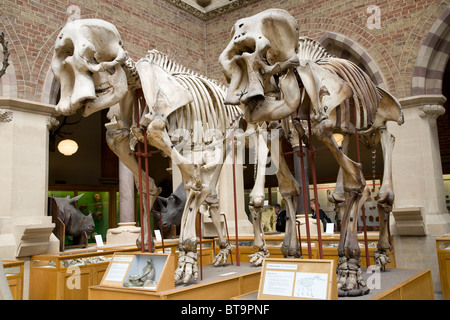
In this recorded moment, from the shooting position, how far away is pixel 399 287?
3.63 metres

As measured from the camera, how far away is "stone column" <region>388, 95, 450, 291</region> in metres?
7.02

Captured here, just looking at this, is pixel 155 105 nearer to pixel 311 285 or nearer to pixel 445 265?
pixel 311 285

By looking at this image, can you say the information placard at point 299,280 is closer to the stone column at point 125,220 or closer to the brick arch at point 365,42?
the stone column at point 125,220

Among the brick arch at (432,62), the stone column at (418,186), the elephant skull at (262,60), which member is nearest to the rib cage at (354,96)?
the elephant skull at (262,60)

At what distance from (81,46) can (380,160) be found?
11.5 m

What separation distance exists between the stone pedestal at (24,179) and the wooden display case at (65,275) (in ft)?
2.38

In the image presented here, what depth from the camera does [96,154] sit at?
47.2ft

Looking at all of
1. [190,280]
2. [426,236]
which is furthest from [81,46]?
[426,236]

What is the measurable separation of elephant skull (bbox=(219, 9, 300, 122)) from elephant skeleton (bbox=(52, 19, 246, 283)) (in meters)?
1.05

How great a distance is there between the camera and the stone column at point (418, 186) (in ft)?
23.0

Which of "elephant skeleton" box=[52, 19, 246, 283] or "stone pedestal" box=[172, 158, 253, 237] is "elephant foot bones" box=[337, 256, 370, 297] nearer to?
"elephant skeleton" box=[52, 19, 246, 283]

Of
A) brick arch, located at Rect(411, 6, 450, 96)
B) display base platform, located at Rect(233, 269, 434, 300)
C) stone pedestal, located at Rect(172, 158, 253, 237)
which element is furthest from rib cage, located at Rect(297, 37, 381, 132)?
stone pedestal, located at Rect(172, 158, 253, 237)

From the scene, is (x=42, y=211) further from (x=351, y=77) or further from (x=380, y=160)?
(x=380, y=160)

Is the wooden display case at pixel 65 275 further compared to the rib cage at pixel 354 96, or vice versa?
the wooden display case at pixel 65 275
